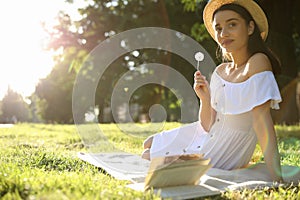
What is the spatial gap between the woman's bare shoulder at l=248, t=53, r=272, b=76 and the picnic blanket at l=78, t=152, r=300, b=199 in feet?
2.52

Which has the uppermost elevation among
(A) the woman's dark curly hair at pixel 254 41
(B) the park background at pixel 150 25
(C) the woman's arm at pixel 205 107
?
(B) the park background at pixel 150 25

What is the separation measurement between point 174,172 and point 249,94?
0.97 meters

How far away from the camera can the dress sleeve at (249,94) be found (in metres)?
2.88

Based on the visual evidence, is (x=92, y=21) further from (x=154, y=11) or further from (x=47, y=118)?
(x=47, y=118)

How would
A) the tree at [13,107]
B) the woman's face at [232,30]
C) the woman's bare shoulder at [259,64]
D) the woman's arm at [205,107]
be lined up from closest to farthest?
the woman's bare shoulder at [259,64] → the woman's face at [232,30] → the woman's arm at [205,107] → the tree at [13,107]

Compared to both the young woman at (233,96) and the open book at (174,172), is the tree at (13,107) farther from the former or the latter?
the open book at (174,172)

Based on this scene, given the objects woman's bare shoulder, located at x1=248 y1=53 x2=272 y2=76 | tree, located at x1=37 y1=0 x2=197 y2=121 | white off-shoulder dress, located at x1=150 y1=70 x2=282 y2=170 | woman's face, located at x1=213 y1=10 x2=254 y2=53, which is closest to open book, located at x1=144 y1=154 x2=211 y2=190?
white off-shoulder dress, located at x1=150 y1=70 x2=282 y2=170

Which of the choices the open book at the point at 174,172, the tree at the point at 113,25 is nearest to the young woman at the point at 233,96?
the open book at the point at 174,172

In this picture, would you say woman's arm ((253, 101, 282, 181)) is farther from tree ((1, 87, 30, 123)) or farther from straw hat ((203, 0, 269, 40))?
tree ((1, 87, 30, 123))

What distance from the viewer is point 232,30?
3145 millimetres

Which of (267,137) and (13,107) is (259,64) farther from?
(13,107)

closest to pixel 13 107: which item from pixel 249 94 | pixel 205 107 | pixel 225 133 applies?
pixel 205 107

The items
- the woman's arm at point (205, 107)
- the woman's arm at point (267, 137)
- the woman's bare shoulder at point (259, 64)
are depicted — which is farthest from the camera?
the woman's arm at point (205, 107)

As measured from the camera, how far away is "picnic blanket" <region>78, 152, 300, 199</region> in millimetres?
2377
